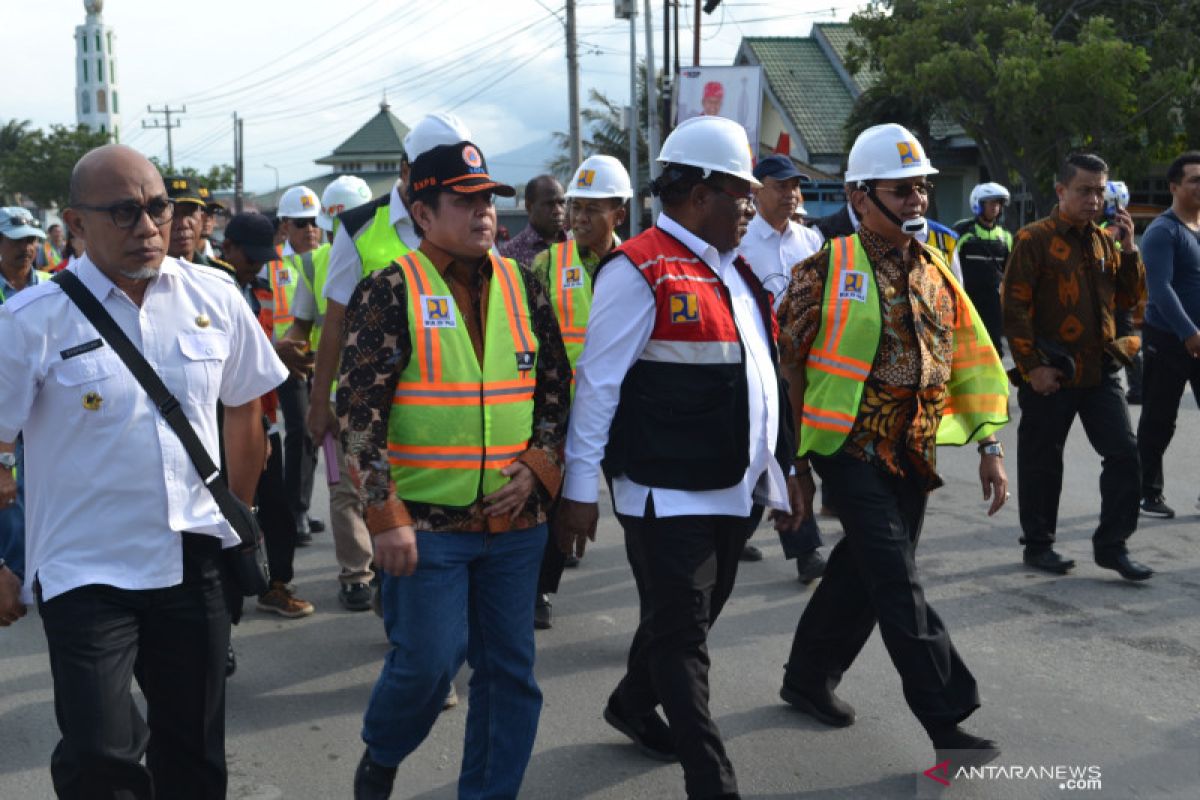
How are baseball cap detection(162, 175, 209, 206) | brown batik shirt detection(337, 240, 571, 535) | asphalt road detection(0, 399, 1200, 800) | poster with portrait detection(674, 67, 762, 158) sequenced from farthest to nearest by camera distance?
poster with portrait detection(674, 67, 762, 158), baseball cap detection(162, 175, 209, 206), asphalt road detection(0, 399, 1200, 800), brown batik shirt detection(337, 240, 571, 535)

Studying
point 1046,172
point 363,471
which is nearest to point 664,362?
point 363,471

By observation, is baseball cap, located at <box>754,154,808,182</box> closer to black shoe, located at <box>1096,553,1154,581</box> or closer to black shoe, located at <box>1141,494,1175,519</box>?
black shoe, located at <box>1096,553,1154,581</box>

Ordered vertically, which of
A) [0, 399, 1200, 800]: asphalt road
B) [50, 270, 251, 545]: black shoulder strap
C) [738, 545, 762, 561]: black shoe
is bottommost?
[0, 399, 1200, 800]: asphalt road

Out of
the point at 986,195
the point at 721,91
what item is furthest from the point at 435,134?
the point at 721,91

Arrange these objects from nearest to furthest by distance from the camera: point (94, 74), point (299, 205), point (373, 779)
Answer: point (373, 779)
point (299, 205)
point (94, 74)

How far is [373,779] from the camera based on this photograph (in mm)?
3826

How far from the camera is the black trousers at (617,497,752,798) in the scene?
3806mm

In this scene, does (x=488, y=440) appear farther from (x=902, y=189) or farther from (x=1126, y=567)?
(x=1126, y=567)

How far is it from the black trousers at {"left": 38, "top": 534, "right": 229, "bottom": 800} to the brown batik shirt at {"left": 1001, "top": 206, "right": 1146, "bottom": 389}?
4.65m

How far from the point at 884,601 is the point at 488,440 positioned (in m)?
1.51

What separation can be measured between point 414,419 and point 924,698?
1892 millimetres

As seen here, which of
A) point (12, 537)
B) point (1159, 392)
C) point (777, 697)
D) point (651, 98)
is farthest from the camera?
point (651, 98)

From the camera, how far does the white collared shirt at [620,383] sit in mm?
3947

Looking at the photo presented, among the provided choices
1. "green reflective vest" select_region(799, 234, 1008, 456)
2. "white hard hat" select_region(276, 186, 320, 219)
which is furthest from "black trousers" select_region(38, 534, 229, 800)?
"white hard hat" select_region(276, 186, 320, 219)
